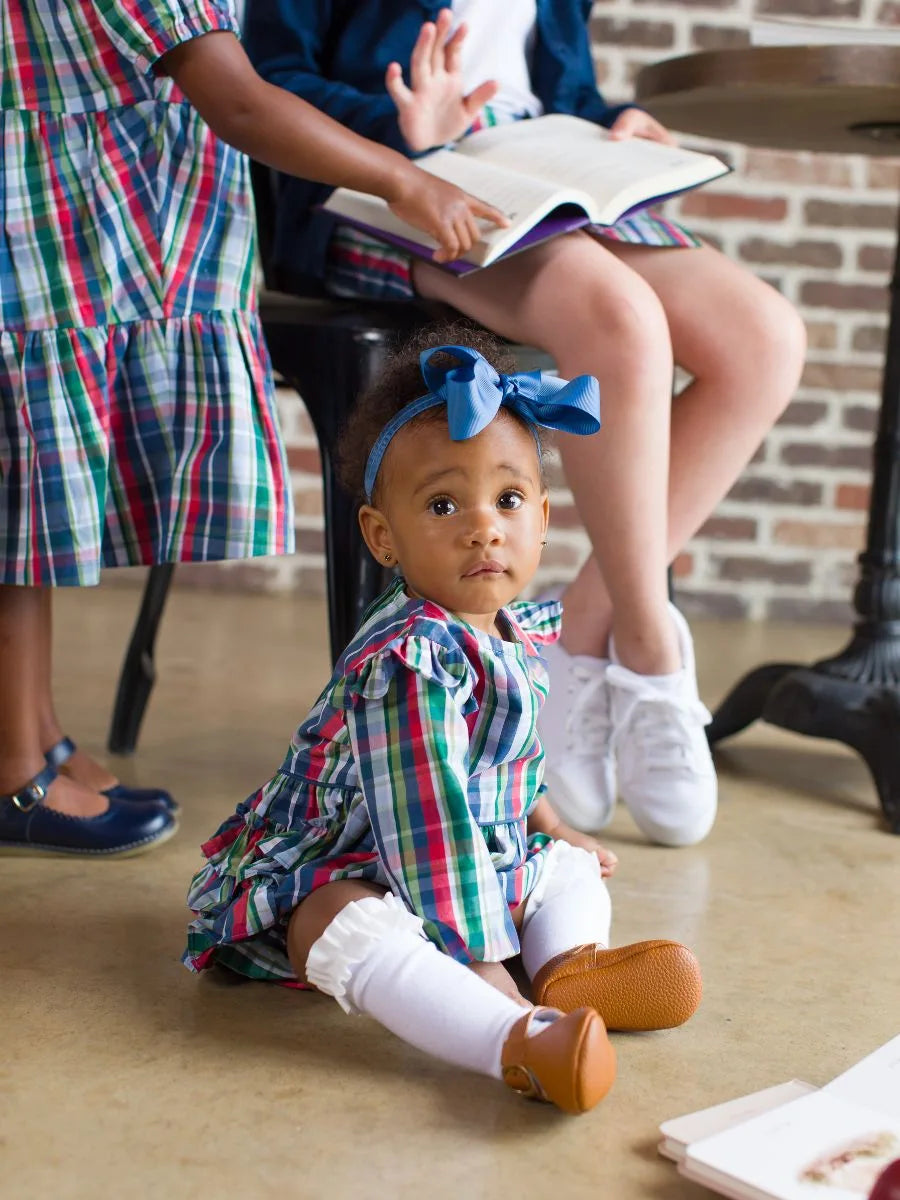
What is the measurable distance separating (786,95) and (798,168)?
115 cm

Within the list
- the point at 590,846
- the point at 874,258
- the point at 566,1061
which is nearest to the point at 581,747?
the point at 590,846

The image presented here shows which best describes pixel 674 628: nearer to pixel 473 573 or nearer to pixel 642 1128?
pixel 473 573

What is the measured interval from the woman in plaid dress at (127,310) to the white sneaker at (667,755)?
35 cm

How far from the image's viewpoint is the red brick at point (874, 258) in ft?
7.94

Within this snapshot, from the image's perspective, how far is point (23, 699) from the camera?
122 centimetres

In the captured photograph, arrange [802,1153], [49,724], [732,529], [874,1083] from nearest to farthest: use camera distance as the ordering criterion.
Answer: [802,1153], [874,1083], [49,724], [732,529]

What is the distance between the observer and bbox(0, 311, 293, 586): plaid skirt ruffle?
1143mm

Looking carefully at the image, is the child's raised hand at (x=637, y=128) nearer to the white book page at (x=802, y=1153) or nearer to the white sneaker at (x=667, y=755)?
the white sneaker at (x=667, y=755)

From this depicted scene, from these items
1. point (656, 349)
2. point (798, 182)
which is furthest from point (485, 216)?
point (798, 182)

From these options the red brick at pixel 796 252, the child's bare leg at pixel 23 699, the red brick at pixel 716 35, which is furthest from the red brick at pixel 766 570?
the child's bare leg at pixel 23 699

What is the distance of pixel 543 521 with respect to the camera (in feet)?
A: 3.24

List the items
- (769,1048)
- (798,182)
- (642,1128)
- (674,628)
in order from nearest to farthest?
(642,1128)
(769,1048)
(674,628)
(798,182)

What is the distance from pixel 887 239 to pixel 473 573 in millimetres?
1756

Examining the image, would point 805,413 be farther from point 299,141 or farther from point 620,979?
point 620,979
